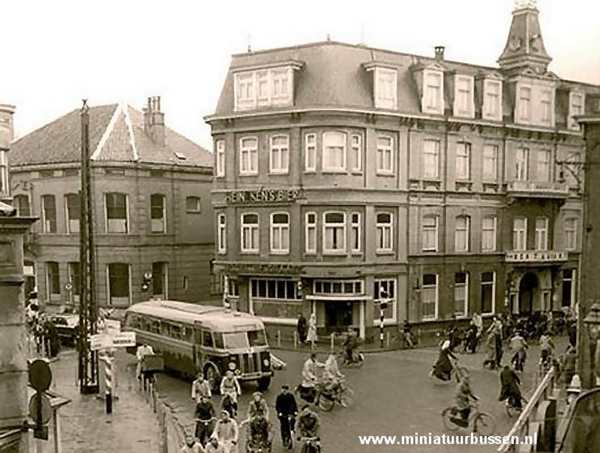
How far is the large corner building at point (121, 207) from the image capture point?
39.8m

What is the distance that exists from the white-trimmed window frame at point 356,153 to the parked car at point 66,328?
48.4ft

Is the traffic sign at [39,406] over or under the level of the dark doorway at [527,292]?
over

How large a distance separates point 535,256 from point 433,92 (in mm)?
11075

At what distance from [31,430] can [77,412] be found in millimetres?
7047

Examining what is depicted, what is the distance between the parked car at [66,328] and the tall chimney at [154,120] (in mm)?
13773

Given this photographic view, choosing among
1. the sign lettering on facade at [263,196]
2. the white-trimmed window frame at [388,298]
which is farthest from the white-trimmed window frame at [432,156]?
the sign lettering on facade at [263,196]

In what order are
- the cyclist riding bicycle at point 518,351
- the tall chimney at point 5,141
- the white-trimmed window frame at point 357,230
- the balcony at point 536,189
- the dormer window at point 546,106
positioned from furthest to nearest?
1. the dormer window at point 546,106
2. the balcony at point 536,189
3. the white-trimmed window frame at point 357,230
4. the cyclist riding bicycle at point 518,351
5. the tall chimney at point 5,141

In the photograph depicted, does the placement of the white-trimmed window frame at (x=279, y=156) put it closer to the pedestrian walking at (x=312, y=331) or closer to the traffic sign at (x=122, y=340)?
the pedestrian walking at (x=312, y=331)

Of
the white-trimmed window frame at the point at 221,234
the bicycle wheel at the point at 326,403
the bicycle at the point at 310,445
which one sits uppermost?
the white-trimmed window frame at the point at 221,234

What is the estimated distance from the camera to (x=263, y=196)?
3416cm

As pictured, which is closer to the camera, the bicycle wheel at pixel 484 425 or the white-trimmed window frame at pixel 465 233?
the bicycle wheel at pixel 484 425

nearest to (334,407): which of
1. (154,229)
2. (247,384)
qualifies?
(247,384)

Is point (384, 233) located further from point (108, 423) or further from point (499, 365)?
point (108, 423)

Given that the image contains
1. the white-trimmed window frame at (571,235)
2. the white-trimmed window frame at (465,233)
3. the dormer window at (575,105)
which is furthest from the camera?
the white-trimmed window frame at (571,235)
